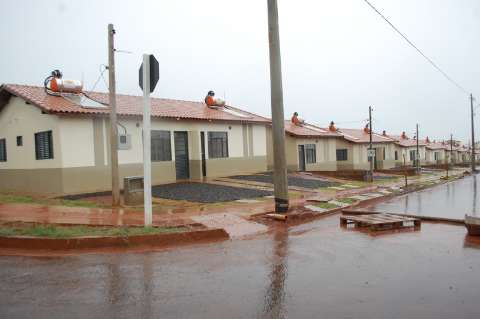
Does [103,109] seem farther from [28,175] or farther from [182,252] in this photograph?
[182,252]

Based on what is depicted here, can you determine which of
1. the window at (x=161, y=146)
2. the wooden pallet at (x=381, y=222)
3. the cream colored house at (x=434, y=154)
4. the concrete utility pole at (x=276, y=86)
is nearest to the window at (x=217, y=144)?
the window at (x=161, y=146)

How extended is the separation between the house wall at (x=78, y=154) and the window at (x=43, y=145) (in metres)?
0.23

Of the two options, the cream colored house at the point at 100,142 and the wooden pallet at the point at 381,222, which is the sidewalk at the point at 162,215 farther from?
the wooden pallet at the point at 381,222

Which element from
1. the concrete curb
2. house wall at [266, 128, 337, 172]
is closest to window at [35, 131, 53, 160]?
the concrete curb

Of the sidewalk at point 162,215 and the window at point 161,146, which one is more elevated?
the window at point 161,146

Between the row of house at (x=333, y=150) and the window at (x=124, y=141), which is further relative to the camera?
the row of house at (x=333, y=150)

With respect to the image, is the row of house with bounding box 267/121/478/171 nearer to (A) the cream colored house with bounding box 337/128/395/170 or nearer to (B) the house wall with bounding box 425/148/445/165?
(A) the cream colored house with bounding box 337/128/395/170

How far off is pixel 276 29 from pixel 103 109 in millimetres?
8908

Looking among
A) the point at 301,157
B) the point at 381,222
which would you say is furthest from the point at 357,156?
the point at 381,222

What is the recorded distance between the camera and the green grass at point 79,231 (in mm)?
7133

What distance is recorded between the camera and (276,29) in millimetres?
10422

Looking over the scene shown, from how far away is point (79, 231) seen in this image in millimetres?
7566

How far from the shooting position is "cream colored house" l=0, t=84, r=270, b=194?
50.7 ft

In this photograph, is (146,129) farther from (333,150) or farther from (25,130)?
(333,150)
